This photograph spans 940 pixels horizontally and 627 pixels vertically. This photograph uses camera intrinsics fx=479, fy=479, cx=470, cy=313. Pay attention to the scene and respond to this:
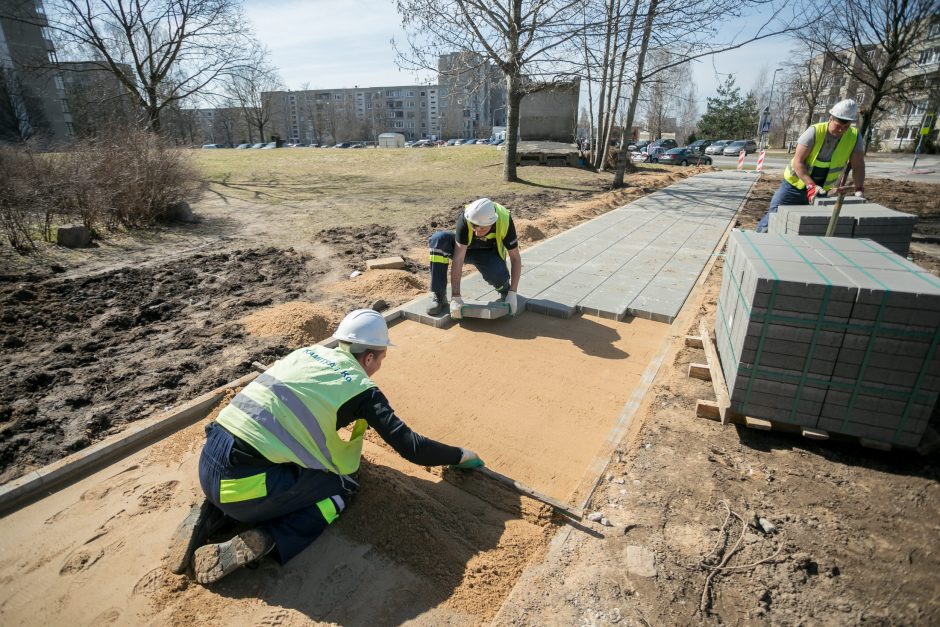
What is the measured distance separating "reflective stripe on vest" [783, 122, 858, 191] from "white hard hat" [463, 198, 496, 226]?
146 inches

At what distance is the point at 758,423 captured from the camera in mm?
3252

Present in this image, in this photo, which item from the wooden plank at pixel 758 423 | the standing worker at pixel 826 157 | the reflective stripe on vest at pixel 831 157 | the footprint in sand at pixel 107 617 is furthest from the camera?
the reflective stripe on vest at pixel 831 157

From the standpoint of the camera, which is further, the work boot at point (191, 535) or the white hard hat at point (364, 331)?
the white hard hat at point (364, 331)

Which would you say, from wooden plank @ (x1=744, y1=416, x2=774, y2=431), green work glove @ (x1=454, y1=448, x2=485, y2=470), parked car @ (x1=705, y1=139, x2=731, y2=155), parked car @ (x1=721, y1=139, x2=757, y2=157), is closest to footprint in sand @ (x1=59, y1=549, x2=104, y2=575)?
green work glove @ (x1=454, y1=448, x2=485, y2=470)

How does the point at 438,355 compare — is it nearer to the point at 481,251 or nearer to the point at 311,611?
the point at 481,251

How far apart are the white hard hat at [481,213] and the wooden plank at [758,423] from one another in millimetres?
2926

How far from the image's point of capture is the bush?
792cm

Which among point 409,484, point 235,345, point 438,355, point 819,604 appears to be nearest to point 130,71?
point 235,345

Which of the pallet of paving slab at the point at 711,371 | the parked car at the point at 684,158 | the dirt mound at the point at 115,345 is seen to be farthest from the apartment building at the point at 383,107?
the pallet of paving slab at the point at 711,371

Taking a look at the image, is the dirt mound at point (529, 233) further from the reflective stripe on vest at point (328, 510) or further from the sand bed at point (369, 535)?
the reflective stripe on vest at point (328, 510)

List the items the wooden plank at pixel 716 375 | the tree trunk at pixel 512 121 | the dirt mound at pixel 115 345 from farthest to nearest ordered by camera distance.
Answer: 1. the tree trunk at pixel 512 121
2. the dirt mound at pixel 115 345
3. the wooden plank at pixel 716 375

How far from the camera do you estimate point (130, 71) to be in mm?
21500

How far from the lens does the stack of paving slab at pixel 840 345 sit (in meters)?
2.81

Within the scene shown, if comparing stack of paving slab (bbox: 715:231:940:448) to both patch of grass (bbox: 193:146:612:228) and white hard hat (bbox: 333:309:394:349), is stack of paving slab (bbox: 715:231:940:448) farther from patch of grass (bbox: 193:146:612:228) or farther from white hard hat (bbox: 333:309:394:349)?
patch of grass (bbox: 193:146:612:228)
